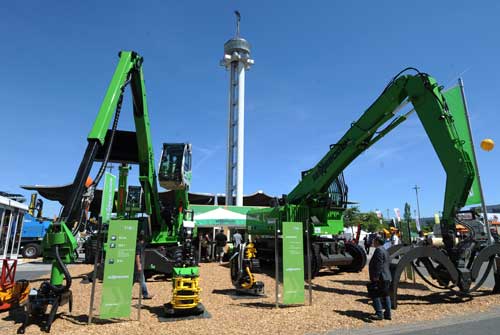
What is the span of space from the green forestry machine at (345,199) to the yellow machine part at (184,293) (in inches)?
134

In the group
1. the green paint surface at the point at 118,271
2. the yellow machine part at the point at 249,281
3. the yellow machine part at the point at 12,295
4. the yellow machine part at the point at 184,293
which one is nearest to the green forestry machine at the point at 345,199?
the yellow machine part at the point at 249,281

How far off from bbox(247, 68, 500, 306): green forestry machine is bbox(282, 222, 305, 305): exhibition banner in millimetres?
1346

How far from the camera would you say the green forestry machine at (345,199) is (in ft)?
27.8

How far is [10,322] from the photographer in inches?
255

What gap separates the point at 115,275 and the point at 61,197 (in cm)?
3805

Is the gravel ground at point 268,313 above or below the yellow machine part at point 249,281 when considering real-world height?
below

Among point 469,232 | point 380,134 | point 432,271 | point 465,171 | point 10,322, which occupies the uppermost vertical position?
point 380,134

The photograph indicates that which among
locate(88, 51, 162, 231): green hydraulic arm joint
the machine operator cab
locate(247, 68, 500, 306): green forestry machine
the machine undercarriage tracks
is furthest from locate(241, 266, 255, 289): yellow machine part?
locate(88, 51, 162, 231): green hydraulic arm joint

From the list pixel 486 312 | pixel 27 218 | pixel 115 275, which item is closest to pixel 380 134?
pixel 486 312

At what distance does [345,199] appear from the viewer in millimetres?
12992

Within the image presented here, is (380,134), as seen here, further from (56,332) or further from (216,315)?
(56,332)

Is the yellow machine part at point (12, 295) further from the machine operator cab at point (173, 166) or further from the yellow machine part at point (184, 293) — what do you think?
the machine operator cab at point (173, 166)

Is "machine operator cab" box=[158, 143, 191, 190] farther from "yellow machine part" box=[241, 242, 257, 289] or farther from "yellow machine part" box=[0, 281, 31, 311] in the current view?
"yellow machine part" box=[0, 281, 31, 311]

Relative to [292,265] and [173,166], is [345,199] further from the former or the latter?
[173,166]
